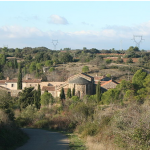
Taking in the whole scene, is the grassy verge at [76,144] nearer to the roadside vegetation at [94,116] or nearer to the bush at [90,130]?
the roadside vegetation at [94,116]

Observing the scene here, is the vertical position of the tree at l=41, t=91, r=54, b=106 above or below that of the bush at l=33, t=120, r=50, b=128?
above

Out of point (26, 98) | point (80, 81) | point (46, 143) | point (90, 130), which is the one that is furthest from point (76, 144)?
point (80, 81)

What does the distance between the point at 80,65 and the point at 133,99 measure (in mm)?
48235

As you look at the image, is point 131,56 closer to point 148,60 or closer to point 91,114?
point 148,60

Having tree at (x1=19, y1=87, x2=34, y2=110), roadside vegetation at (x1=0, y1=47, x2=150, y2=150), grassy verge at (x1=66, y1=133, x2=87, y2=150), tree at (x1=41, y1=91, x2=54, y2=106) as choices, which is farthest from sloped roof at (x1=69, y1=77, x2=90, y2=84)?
grassy verge at (x1=66, y1=133, x2=87, y2=150)

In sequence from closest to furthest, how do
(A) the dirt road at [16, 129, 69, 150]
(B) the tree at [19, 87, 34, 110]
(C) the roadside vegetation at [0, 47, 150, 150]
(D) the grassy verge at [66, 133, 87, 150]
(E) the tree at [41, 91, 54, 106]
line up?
1. (C) the roadside vegetation at [0, 47, 150, 150]
2. (D) the grassy verge at [66, 133, 87, 150]
3. (A) the dirt road at [16, 129, 69, 150]
4. (E) the tree at [41, 91, 54, 106]
5. (B) the tree at [19, 87, 34, 110]

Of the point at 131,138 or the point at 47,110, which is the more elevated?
the point at 131,138

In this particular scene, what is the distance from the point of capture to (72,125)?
97.8 ft

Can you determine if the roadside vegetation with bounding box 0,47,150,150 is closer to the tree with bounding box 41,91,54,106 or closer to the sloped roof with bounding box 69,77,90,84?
the tree with bounding box 41,91,54,106

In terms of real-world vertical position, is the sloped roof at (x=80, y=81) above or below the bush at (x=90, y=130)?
above

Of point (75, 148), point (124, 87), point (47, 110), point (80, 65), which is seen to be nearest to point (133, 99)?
point (124, 87)

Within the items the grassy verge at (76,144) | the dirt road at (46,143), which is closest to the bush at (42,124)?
the dirt road at (46,143)

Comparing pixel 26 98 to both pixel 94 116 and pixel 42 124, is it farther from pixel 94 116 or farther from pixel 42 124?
pixel 94 116

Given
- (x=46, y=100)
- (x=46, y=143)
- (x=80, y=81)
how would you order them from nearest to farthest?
(x=46, y=143), (x=46, y=100), (x=80, y=81)
